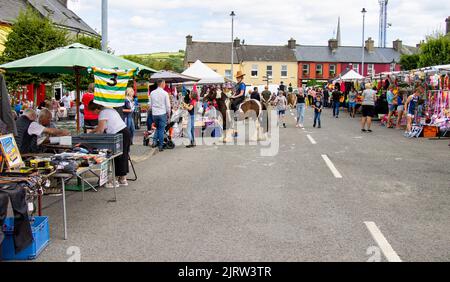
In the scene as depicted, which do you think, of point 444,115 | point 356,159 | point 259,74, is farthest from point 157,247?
point 259,74

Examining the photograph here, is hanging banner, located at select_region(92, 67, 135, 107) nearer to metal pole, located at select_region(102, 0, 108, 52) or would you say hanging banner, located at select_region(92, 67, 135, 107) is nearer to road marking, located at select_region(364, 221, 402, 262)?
metal pole, located at select_region(102, 0, 108, 52)

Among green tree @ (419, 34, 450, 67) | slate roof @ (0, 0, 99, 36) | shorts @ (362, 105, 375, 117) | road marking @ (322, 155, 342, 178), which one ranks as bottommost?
road marking @ (322, 155, 342, 178)

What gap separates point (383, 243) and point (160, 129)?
967 centimetres

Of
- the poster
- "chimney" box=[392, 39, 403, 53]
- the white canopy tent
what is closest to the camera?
the poster

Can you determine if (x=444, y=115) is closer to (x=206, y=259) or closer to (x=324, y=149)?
(x=324, y=149)

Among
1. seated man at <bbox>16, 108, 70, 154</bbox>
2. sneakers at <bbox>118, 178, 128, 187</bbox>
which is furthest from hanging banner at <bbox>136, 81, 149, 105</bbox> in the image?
seated man at <bbox>16, 108, 70, 154</bbox>

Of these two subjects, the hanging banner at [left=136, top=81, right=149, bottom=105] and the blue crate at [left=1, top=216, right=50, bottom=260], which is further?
the hanging banner at [left=136, top=81, right=149, bottom=105]

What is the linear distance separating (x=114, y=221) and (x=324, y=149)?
892 centimetres

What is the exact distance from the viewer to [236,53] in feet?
252

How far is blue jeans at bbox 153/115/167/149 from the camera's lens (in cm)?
1408

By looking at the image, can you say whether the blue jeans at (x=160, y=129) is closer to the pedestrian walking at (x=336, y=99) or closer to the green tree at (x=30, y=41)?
the green tree at (x=30, y=41)

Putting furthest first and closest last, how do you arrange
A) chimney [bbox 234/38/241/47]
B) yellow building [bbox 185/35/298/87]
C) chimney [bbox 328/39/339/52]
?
1. chimney [bbox 328/39/339/52]
2. chimney [bbox 234/38/241/47]
3. yellow building [bbox 185/35/298/87]

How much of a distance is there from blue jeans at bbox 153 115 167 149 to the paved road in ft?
6.07
